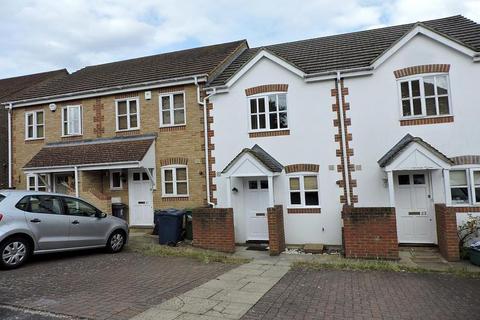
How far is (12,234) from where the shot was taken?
8.07 meters

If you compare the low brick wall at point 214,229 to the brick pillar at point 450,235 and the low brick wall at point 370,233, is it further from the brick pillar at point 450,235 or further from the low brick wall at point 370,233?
the brick pillar at point 450,235

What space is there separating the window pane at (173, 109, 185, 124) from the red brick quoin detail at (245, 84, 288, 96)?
2.65 m

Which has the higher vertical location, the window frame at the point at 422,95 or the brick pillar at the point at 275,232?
the window frame at the point at 422,95

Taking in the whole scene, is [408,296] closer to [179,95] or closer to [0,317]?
[0,317]

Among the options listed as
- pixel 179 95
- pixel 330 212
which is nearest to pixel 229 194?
pixel 330 212

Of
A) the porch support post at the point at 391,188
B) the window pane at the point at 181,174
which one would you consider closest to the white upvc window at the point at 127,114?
the window pane at the point at 181,174

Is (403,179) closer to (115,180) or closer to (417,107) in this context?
(417,107)

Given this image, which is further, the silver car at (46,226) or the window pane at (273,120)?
the window pane at (273,120)

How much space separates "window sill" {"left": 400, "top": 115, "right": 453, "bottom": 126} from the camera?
10750 millimetres

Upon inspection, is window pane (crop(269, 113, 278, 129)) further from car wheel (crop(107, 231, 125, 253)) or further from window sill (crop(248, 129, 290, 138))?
car wheel (crop(107, 231, 125, 253))

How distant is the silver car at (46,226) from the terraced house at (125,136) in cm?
354

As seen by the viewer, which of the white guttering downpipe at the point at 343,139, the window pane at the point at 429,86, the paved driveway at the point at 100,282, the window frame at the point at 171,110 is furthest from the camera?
the window frame at the point at 171,110

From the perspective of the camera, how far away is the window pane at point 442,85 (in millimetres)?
10920

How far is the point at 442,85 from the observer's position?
36.0 feet
